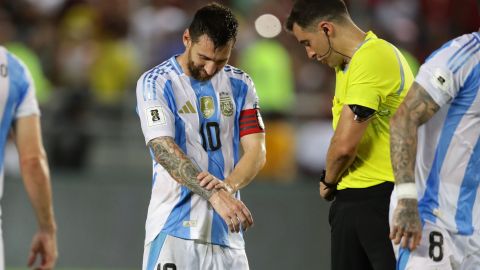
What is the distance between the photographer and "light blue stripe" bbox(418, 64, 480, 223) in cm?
440

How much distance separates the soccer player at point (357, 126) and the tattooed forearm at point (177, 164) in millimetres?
770

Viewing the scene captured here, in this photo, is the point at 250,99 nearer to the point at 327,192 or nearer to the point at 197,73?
the point at 197,73

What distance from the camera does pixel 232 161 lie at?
537 cm

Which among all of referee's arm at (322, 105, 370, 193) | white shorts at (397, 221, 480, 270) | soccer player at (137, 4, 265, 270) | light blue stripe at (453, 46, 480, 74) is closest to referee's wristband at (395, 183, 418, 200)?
white shorts at (397, 221, 480, 270)

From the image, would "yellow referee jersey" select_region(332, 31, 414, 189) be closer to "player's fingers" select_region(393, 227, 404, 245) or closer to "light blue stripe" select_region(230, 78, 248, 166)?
"light blue stripe" select_region(230, 78, 248, 166)

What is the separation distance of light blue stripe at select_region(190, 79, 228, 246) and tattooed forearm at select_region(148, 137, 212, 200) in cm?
23

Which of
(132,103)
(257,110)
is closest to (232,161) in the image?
(257,110)

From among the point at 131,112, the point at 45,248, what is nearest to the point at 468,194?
the point at 45,248

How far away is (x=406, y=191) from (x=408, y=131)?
0.89 ft

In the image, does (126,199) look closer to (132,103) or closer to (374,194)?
(132,103)

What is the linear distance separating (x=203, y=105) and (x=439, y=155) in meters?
1.47

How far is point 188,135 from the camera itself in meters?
5.27

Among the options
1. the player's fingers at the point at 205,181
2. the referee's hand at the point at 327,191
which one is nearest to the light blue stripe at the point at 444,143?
the referee's hand at the point at 327,191

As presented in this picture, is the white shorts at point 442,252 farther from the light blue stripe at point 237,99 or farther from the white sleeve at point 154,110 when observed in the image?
the white sleeve at point 154,110
